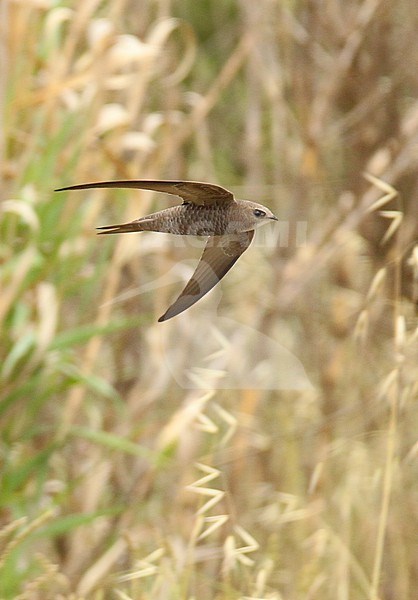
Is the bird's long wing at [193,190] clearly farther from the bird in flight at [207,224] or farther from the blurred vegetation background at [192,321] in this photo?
the blurred vegetation background at [192,321]

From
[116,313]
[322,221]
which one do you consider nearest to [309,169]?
[322,221]

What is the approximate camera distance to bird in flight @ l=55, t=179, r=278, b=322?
0.55ft

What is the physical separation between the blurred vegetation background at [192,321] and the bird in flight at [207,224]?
321 mm

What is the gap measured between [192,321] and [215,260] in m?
0.37

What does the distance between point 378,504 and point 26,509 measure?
32 centimetres

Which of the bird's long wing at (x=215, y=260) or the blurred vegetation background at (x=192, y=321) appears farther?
the blurred vegetation background at (x=192, y=321)

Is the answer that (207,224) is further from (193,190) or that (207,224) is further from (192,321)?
(192,321)

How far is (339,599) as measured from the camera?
57 centimetres

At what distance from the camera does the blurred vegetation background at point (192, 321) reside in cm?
62

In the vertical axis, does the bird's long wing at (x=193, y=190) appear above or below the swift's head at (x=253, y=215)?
above

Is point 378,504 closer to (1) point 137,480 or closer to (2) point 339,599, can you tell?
(2) point 339,599

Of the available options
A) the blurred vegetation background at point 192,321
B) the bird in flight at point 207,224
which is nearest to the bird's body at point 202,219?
the bird in flight at point 207,224

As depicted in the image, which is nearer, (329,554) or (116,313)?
(329,554)

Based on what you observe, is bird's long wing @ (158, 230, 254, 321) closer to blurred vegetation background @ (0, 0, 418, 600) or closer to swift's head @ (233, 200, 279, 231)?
swift's head @ (233, 200, 279, 231)
